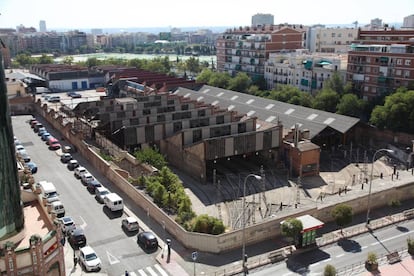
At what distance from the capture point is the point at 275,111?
66000 millimetres

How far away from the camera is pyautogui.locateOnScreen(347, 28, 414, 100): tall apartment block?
69188mm

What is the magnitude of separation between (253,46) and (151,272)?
8483 centimetres

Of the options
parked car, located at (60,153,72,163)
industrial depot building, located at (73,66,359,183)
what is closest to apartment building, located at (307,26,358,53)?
industrial depot building, located at (73,66,359,183)

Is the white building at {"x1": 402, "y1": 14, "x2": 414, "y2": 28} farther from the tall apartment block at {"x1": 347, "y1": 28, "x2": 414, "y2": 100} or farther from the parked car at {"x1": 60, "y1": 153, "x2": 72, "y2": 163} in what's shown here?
the parked car at {"x1": 60, "y1": 153, "x2": 72, "y2": 163}

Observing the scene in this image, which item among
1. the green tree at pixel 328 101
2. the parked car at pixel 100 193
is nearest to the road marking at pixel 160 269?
the parked car at pixel 100 193

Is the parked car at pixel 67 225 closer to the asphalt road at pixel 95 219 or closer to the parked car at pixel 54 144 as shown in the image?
the asphalt road at pixel 95 219

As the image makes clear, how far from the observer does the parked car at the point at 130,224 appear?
3431cm

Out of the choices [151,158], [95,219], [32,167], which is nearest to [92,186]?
[95,219]

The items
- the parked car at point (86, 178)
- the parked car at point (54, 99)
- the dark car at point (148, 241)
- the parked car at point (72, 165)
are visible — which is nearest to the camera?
the dark car at point (148, 241)

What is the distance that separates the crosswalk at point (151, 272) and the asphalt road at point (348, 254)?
20.8 feet

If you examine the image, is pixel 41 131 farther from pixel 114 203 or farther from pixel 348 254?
pixel 348 254

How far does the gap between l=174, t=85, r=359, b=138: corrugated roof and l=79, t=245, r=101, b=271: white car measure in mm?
33423

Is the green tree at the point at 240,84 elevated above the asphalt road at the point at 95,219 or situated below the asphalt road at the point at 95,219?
above

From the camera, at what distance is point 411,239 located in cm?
3275
